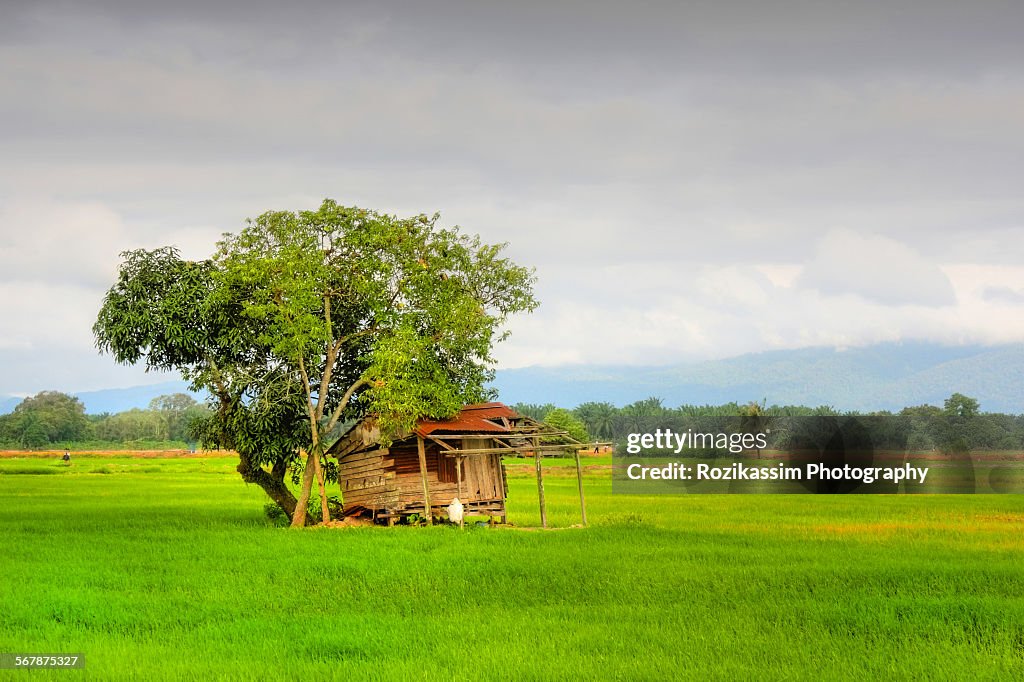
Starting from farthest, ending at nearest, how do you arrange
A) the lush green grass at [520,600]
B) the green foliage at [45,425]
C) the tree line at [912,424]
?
1. the green foliage at [45,425]
2. the tree line at [912,424]
3. the lush green grass at [520,600]

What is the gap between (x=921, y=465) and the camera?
7181cm

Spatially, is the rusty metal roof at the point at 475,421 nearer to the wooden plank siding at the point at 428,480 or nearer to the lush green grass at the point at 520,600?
the wooden plank siding at the point at 428,480

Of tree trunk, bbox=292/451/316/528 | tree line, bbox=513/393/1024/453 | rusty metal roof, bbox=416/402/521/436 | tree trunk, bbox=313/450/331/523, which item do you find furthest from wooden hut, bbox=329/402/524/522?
tree line, bbox=513/393/1024/453

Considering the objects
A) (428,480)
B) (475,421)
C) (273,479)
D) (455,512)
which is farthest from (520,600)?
(273,479)

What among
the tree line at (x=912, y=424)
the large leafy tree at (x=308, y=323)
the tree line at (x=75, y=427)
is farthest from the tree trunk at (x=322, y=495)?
the tree line at (x=75, y=427)

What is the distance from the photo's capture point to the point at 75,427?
146 metres

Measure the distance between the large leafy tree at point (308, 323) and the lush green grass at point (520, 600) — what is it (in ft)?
11.8

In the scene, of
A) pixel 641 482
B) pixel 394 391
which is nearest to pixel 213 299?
pixel 394 391

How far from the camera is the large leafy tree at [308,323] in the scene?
29578 millimetres

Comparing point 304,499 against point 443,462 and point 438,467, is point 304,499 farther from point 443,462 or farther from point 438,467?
point 443,462

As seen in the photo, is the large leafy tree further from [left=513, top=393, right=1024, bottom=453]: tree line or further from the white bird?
[left=513, top=393, right=1024, bottom=453]: tree line

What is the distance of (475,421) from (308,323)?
5.89 meters

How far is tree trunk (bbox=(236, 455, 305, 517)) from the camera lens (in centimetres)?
3175

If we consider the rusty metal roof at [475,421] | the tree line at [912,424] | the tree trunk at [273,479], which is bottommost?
the tree line at [912,424]
